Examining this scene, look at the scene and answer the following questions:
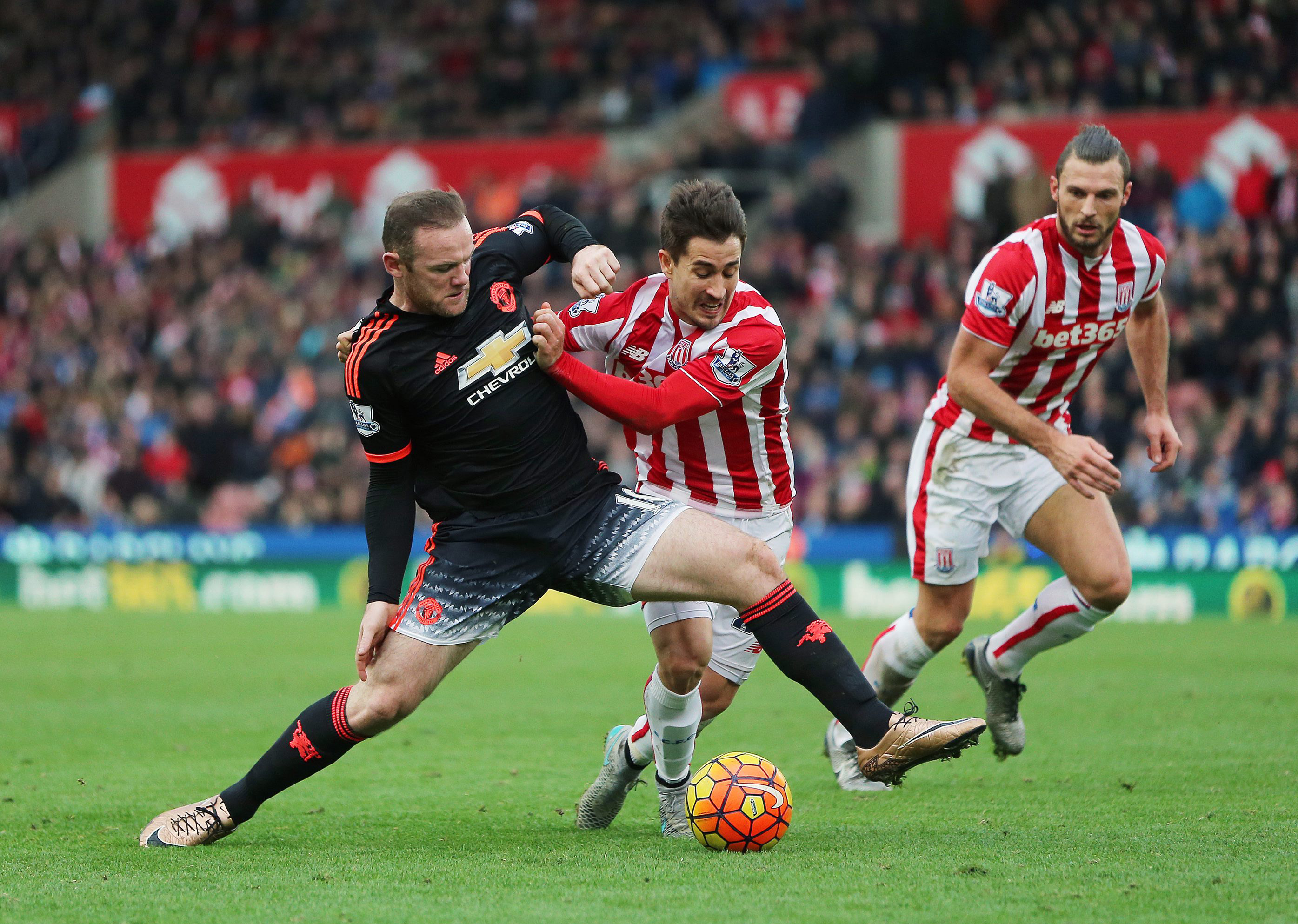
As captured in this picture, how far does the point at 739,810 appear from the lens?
207 inches

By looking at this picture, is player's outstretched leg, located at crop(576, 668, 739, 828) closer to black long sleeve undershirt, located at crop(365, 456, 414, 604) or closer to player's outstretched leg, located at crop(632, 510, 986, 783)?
player's outstretched leg, located at crop(632, 510, 986, 783)

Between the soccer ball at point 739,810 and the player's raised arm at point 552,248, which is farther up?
the player's raised arm at point 552,248

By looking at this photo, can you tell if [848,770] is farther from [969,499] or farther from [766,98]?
[766,98]

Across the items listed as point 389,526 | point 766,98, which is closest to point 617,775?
point 389,526

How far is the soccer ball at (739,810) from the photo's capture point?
207 inches

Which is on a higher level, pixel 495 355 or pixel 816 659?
pixel 495 355

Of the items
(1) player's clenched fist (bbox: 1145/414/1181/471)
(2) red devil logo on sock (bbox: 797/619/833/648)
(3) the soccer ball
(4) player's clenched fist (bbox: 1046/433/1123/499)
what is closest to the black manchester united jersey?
(2) red devil logo on sock (bbox: 797/619/833/648)

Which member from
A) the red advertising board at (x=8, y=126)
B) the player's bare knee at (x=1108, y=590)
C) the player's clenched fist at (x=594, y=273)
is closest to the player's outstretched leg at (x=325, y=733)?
the player's clenched fist at (x=594, y=273)

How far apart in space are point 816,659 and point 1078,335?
6.86ft

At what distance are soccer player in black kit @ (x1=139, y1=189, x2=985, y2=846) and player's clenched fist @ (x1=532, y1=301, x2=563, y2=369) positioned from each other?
12 centimetres

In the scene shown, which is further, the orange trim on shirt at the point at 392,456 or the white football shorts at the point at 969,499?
the white football shorts at the point at 969,499

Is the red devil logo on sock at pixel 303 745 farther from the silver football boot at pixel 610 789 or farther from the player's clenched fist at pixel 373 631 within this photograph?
the silver football boot at pixel 610 789

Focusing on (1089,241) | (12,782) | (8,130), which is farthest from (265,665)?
(8,130)

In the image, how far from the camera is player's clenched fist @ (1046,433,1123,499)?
5.64 metres
